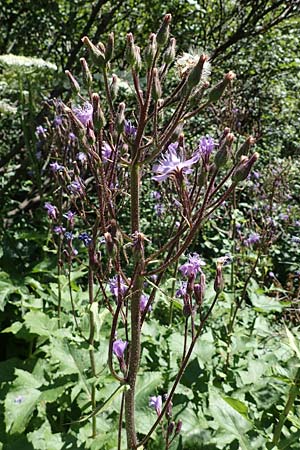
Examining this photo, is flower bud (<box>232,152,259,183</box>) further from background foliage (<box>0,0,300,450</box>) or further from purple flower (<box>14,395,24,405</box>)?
purple flower (<box>14,395,24,405</box>)

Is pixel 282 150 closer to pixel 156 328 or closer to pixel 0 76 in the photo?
pixel 0 76

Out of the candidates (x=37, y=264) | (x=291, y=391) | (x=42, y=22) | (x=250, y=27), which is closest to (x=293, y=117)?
→ (x=250, y=27)

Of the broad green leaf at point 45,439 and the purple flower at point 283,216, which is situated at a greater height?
the purple flower at point 283,216

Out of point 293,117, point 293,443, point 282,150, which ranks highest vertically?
point 293,117

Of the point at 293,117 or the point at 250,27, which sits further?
the point at 293,117

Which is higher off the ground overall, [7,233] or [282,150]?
[282,150]

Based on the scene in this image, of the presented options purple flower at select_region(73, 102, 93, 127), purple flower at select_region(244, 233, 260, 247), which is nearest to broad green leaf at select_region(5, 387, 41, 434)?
purple flower at select_region(73, 102, 93, 127)

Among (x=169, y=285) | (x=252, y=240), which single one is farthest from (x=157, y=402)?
(x=252, y=240)

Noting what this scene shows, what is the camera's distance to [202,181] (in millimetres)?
1377

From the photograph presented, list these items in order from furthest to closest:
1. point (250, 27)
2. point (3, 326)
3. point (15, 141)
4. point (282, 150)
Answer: point (282, 150) < point (15, 141) < point (250, 27) < point (3, 326)

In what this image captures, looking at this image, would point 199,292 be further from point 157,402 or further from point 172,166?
point 157,402

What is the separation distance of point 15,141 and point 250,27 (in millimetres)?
3100

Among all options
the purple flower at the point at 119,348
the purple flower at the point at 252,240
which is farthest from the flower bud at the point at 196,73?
the purple flower at the point at 252,240

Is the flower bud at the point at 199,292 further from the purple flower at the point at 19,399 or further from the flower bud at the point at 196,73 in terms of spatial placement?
the purple flower at the point at 19,399
